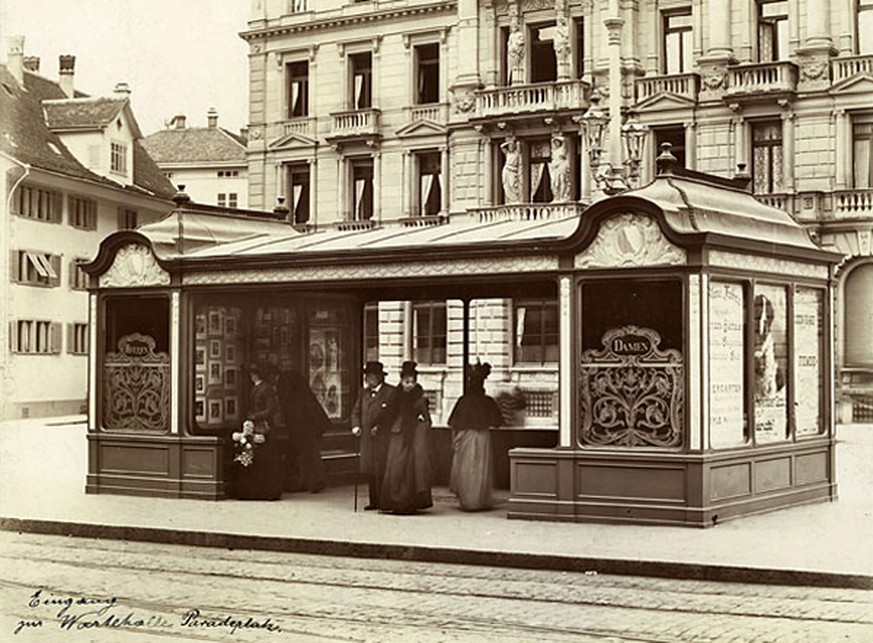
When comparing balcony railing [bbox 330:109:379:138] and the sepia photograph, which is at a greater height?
balcony railing [bbox 330:109:379:138]

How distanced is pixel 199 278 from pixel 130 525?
3881 mm

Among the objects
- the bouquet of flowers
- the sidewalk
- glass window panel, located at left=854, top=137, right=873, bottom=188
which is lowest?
the sidewalk

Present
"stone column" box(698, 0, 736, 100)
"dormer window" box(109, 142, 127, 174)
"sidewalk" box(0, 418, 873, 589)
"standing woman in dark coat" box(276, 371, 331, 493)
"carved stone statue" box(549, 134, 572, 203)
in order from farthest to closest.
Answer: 1. "dormer window" box(109, 142, 127, 174)
2. "carved stone statue" box(549, 134, 572, 203)
3. "stone column" box(698, 0, 736, 100)
4. "standing woman in dark coat" box(276, 371, 331, 493)
5. "sidewalk" box(0, 418, 873, 589)

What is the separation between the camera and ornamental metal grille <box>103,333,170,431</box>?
17.8 meters

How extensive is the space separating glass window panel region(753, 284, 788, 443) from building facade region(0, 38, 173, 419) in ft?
83.8

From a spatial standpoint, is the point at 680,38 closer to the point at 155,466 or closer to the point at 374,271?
the point at 374,271

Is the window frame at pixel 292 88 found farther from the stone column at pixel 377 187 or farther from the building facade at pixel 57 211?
the building facade at pixel 57 211

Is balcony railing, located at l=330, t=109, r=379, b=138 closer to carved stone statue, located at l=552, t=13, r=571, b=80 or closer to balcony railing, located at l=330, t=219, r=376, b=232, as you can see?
balcony railing, located at l=330, t=219, r=376, b=232

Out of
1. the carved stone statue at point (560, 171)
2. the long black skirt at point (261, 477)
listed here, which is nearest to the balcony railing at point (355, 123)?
the carved stone statue at point (560, 171)

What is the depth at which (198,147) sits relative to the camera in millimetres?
70938

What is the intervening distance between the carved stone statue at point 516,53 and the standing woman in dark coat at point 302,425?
2802 centimetres

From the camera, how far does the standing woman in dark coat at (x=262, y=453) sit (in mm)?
17250

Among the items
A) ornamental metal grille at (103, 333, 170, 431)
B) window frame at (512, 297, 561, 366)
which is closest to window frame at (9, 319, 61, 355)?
window frame at (512, 297, 561, 366)

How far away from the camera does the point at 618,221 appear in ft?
48.1
